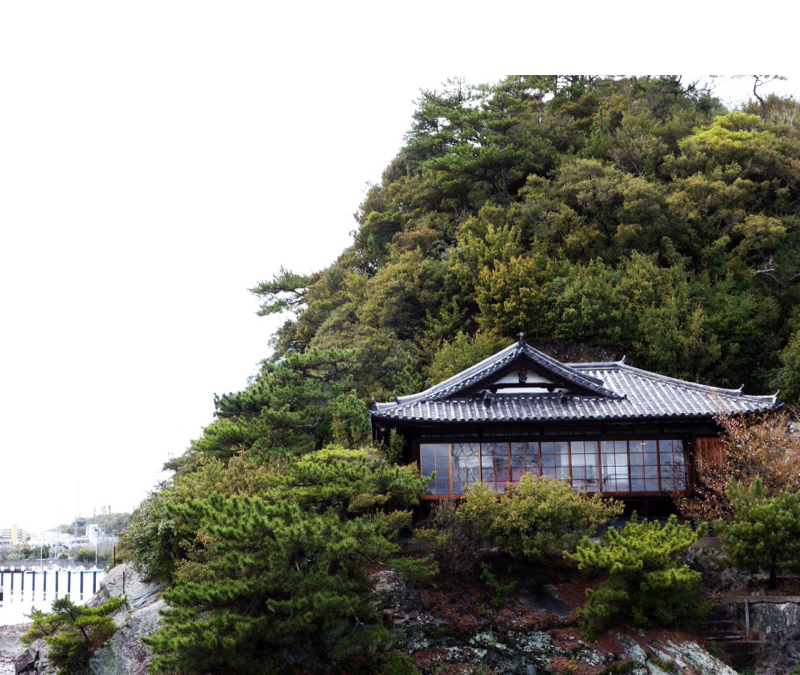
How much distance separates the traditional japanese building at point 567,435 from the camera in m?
19.3

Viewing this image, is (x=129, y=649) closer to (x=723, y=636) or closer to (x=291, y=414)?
(x=291, y=414)

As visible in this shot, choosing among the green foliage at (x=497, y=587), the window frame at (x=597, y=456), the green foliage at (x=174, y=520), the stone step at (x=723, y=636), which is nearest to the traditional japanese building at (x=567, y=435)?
the window frame at (x=597, y=456)

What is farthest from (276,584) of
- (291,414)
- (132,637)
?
(291,414)

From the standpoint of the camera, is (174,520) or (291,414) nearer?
(174,520)

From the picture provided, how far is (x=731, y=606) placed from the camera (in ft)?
54.7

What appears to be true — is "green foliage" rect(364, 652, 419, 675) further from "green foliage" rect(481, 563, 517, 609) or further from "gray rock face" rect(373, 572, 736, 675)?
"green foliage" rect(481, 563, 517, 609)

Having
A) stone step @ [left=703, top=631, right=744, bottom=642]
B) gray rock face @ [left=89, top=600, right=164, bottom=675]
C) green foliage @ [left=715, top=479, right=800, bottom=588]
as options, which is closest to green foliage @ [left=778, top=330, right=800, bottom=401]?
green foliage @ [left=715, top=479, right=800, bottom=588]

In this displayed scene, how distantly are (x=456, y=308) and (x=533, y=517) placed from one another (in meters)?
15.9

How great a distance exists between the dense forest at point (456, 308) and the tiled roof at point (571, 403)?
157 centimetres

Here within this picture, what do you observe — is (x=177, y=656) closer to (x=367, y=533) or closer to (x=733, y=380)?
(x=367, y=533)

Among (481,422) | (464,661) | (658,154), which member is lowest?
(464,661)

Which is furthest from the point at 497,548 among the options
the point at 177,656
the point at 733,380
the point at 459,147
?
the point at 459,147

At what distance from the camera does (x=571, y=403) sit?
19766 mm

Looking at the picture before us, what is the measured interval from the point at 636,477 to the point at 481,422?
3.99 m
